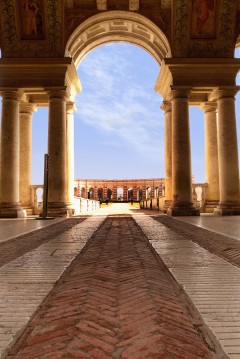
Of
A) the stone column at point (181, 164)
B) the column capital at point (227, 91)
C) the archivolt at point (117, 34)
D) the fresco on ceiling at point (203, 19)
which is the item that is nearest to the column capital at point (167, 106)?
the archivolt at point (117, 34)

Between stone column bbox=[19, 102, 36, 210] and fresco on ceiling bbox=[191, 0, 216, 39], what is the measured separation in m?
11.2

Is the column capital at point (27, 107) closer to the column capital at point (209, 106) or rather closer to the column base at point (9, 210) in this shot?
the column base at point (9, 210)

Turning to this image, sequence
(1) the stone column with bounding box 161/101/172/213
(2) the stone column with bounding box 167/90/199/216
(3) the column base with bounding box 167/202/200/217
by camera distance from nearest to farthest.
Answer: (3) the column base with bounding box 167/202/200/217 → (2) the stone column with bounding box 167/90/199/216 → (1) the stone column with bounding box 161/101/172/213

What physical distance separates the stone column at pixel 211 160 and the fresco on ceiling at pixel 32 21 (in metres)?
11.1

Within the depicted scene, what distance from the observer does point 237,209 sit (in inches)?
722

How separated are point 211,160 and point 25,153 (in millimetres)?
11917

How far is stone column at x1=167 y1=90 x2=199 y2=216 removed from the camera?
60.8 ft

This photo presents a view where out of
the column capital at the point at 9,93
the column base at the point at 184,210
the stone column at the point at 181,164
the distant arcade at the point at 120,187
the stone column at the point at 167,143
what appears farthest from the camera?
the distant arcade at the point at 120,187

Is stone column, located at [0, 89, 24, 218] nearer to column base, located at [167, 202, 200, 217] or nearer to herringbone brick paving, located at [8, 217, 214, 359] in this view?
column base, located at [167, 202, 200, 217]

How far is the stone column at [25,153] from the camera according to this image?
22.0 metres

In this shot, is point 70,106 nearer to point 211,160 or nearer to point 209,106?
point 209,106

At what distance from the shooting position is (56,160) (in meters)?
18.6

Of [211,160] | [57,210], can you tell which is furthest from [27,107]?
[211,160]

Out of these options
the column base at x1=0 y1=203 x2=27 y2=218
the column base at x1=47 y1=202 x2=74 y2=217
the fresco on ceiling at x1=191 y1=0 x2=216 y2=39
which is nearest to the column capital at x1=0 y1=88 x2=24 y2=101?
the column base at x1=0 y1=203 x2=27 y2=218
